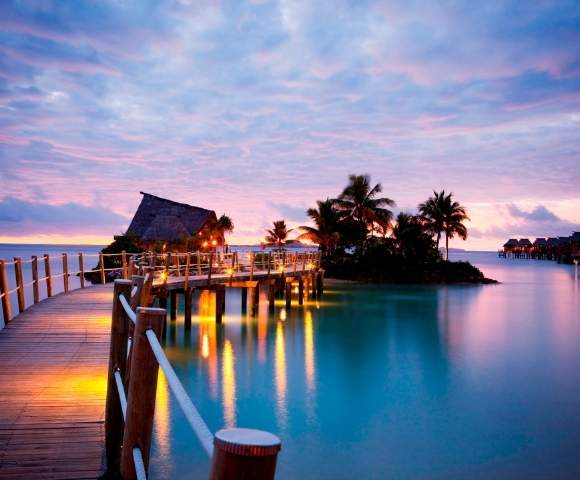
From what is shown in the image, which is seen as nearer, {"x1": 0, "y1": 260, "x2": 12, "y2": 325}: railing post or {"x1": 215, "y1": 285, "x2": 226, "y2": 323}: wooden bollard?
{"x1": 0, "y1": 260, "x2": 12, "y2": 325}: railing post

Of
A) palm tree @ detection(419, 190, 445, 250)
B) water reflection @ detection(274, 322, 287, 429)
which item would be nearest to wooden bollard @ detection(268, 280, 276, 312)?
water reflection @ detection(274, 322, 287, 429)

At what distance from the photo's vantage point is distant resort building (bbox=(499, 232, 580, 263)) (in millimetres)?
121375

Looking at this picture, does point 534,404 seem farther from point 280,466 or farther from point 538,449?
point 280,466

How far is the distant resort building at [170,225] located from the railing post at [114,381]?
3329cm

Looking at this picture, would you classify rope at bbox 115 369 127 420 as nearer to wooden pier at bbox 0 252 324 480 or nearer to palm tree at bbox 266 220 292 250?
wooden pier at bbox 0 252 324 480

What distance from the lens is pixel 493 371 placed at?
58.8ft

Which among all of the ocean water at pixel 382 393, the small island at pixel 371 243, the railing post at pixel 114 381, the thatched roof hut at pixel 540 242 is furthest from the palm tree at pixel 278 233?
the thatched roof hut at pixel 540 242

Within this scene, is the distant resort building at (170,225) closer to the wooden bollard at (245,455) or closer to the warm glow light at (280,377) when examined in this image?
the warm glow light at (280,377)

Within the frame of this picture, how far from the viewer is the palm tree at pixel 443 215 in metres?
56.5

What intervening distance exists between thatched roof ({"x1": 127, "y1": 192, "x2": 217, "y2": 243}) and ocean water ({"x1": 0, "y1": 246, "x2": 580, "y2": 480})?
38.1 feet

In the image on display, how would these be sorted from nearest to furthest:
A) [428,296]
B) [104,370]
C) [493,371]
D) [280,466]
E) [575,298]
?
[104,370] < [280,466] < [493,371] < [428,296] < [575,298]

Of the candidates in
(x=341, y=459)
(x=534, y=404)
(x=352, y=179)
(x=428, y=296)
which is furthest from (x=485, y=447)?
(x=352, y=179)

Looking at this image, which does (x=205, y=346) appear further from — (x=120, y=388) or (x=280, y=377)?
→ (x=120, y=388)

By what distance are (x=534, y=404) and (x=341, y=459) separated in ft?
19.6
